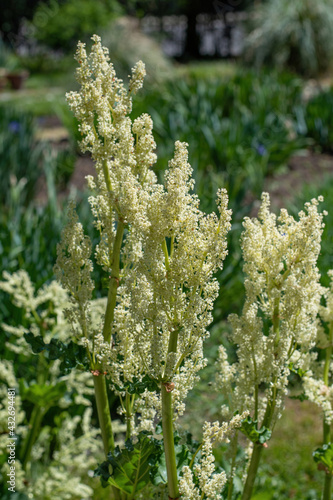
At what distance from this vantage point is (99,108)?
917mm

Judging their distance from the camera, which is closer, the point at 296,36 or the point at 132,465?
the point at 132,465

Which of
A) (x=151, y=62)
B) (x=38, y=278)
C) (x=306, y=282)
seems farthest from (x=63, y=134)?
(x=306, y=282)

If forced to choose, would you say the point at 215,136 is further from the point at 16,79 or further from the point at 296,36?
the point at 16,79

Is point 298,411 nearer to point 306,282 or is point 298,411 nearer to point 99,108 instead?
point 306,282

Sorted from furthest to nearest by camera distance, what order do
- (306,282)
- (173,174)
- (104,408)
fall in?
(104,408) < (306,282) < (173,174)

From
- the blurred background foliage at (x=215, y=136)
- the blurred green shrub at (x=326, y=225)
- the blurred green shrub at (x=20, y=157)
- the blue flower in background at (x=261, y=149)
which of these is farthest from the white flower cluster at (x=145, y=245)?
the blue flower in background at (x=261, y=149)

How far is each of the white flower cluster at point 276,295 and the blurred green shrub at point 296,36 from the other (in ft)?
31.8

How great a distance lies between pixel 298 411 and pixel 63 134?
6189 millimetres

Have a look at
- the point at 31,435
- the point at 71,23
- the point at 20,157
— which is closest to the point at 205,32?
the point at 71,23

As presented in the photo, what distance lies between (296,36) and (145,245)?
1010cm

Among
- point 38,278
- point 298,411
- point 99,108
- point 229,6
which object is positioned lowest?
point 99,108

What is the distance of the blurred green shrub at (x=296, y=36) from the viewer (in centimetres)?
998

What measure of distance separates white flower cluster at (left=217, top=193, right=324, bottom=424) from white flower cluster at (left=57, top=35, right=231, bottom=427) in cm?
10

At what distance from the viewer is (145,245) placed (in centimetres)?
86
